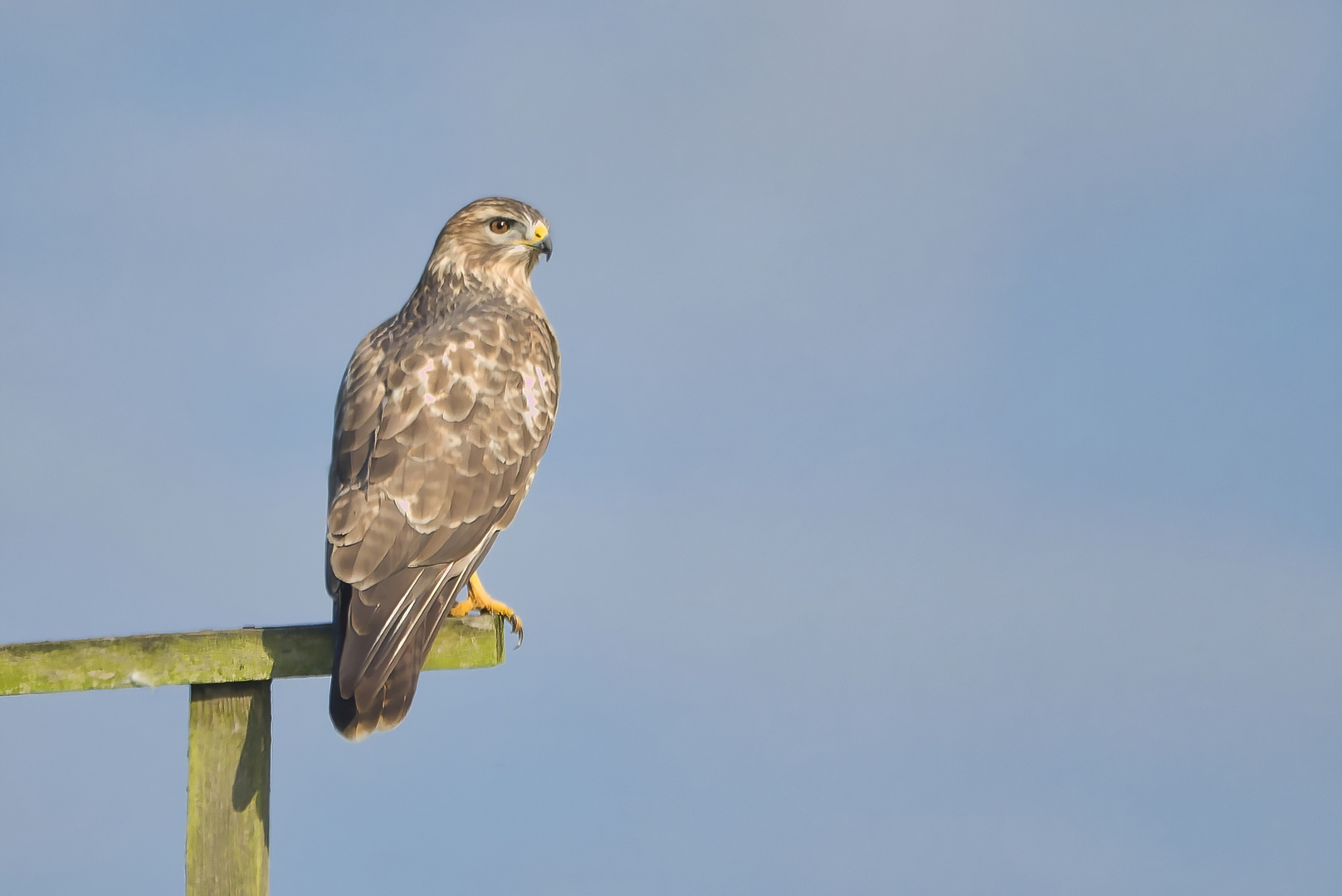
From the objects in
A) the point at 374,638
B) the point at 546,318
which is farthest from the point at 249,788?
the point at 546,318

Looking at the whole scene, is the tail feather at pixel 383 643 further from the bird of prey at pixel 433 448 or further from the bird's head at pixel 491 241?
the bird's head at pixel 491 241

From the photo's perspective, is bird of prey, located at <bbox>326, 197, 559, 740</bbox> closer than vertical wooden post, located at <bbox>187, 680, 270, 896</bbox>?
No

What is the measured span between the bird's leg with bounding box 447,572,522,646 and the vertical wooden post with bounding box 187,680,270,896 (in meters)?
1.12

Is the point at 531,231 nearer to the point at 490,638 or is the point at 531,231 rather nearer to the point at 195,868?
the point at 490,638

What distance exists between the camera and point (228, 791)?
4.37 meters

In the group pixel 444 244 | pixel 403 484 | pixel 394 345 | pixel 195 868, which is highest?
pixel 444 244

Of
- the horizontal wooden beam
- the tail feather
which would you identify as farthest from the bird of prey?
the horizontal wooden beam

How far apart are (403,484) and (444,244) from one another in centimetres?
200

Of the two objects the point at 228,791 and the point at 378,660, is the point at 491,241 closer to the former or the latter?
the point at 378,660

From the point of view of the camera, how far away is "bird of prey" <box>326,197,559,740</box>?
458 cm

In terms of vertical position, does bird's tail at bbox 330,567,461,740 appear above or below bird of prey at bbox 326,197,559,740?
below

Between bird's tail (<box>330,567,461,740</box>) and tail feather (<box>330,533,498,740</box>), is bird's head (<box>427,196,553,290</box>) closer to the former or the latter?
tail feather (<box>330,533,498,740</box>)

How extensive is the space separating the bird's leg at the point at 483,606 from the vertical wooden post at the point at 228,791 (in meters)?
1.12

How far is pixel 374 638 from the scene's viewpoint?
4.52m
